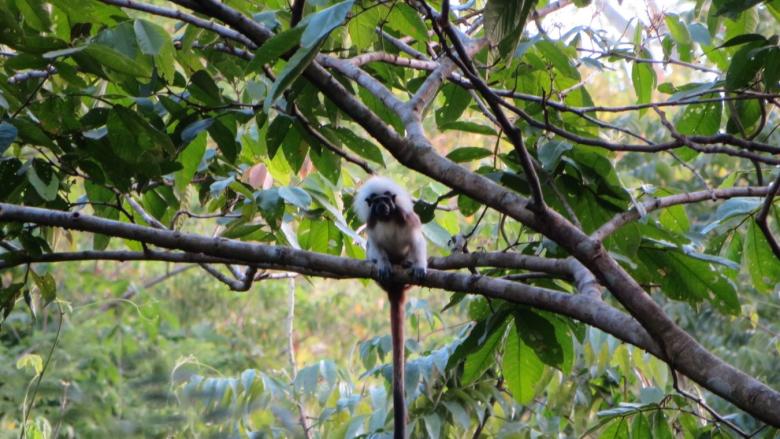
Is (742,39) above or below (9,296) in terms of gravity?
above

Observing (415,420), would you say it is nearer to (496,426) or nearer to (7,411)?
(496,426)

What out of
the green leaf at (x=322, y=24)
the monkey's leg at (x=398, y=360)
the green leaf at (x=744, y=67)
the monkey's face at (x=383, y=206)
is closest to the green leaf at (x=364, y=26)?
the green leaf at (x=322, y=24)

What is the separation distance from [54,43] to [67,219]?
521mm

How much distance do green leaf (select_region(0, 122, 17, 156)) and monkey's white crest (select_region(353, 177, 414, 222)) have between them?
1.94m

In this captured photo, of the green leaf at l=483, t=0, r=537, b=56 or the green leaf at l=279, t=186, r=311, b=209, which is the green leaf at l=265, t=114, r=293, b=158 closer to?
the green leaf at l=279, t=186, r=311, b=209

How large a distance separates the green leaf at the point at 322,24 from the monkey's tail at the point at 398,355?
183 centimetres

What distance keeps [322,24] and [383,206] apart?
93.5 inches

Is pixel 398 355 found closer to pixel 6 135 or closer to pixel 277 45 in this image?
pixel 6 135

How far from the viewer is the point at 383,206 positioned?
13.2 feet

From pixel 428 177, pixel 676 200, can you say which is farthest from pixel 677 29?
pixel 428 177

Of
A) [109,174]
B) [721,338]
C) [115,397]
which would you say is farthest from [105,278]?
[109,174]

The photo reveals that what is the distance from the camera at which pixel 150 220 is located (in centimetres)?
322

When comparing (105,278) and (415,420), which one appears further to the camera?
(105,278)

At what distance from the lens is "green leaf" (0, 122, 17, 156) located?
229 cm
